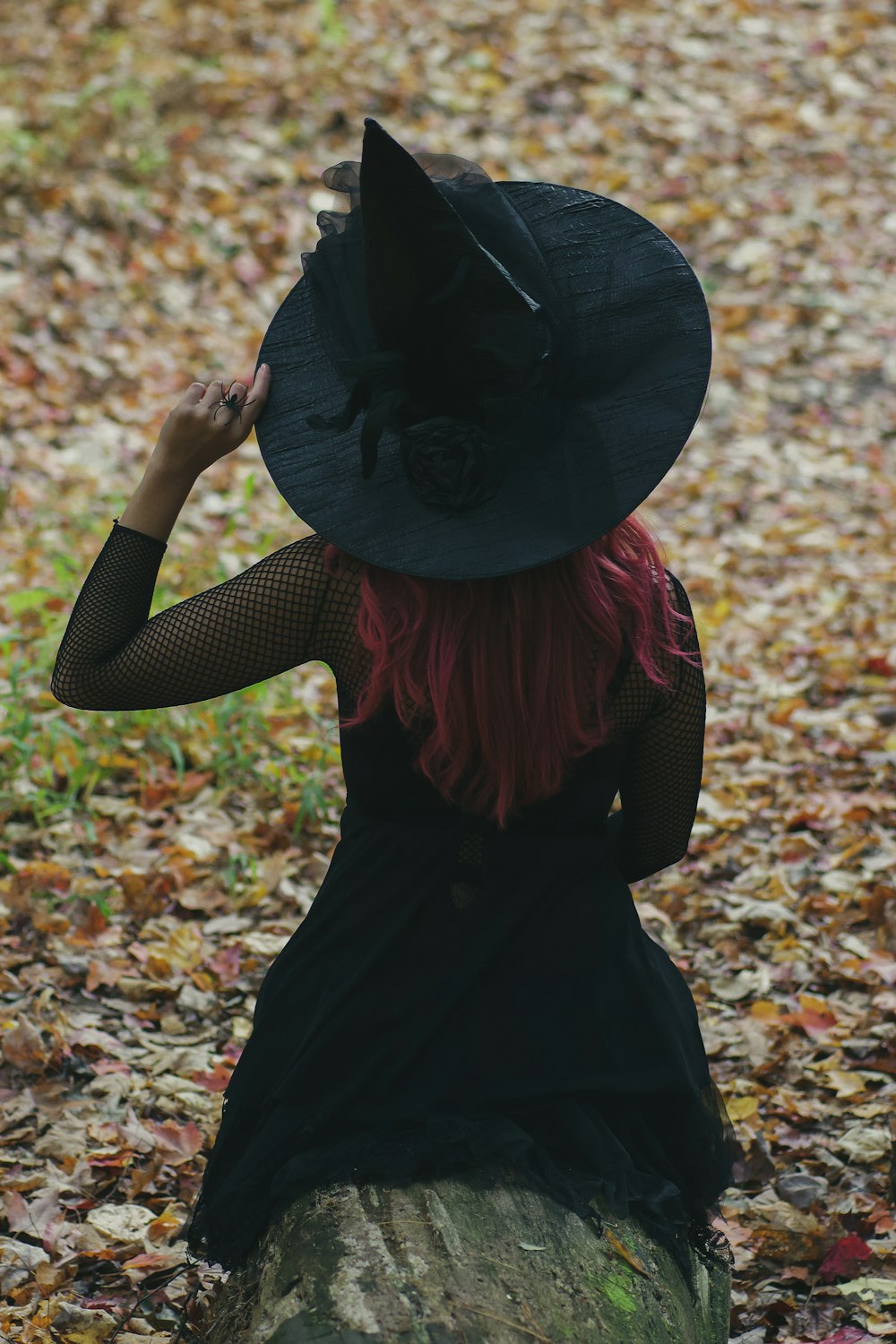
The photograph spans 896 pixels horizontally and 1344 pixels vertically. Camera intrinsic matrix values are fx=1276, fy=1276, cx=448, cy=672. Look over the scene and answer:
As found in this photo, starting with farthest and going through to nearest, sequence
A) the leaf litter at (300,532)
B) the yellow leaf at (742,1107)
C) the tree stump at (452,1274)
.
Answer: the yellow leaf at (742,1107) < the leaf litter at (300,532) < the tree stump at (452,1274)

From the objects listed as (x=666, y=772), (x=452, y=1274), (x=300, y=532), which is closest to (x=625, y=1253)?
(x=452, y=1274)

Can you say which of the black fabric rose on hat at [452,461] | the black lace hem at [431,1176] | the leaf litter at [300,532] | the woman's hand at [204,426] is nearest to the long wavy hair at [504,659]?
the black fabric rose on hat at [452,461]

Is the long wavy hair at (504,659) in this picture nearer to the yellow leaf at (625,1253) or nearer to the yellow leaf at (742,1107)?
the yellow leaf at (625,1253)

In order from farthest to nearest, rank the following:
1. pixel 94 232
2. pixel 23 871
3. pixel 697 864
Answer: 1. pixel 94 232
2. pixel 697 864
3. pixel 23 871

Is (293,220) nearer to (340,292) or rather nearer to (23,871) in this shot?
(23,871)

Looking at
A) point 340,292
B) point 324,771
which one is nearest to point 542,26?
point 324,771

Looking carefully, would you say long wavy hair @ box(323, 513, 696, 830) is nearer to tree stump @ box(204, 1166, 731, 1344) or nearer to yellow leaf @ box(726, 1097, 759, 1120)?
tree stump @ box(204, 1166, 731, 1344)

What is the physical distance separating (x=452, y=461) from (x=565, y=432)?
7.6 inches

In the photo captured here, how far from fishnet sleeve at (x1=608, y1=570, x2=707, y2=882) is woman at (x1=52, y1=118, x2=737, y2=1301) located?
11 millimetres

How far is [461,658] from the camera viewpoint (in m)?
1.95

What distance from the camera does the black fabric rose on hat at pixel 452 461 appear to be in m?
1.87

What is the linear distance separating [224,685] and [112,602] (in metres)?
0.23

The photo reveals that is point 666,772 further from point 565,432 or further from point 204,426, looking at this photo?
point 204,426

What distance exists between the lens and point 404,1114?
6.71ft
